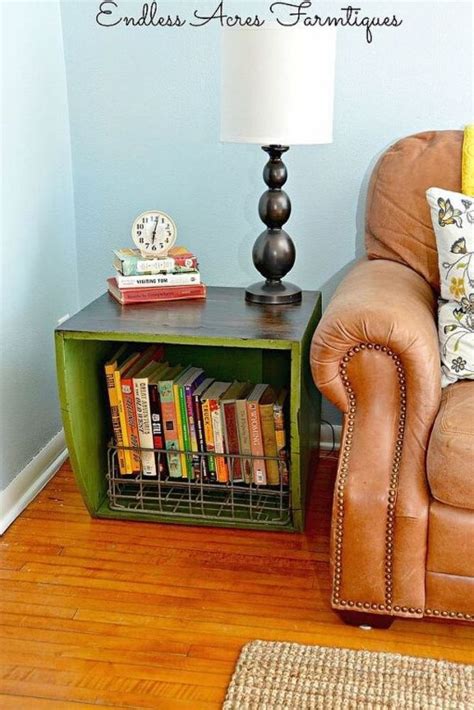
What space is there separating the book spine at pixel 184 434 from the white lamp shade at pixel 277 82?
2.04ft

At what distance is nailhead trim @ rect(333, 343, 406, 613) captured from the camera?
5.12 ft

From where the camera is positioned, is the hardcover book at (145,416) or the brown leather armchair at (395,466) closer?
the brown leather armchair at (395,466)

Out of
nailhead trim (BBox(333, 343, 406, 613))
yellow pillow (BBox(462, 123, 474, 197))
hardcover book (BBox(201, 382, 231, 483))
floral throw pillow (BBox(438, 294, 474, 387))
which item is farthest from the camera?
hardcover book (BBox(201, 382, 231, 483))

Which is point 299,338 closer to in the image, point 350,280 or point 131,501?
point 350,280

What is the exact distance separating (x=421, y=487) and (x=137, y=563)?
0.70 meters

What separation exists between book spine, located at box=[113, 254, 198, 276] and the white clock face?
0.04 metres

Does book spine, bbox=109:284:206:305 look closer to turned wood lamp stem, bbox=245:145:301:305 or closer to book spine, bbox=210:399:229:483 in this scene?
turned wood lamp stem, bbox=245:145:301:305

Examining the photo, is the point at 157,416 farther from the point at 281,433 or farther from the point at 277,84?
the point at 277,84

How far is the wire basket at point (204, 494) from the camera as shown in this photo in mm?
2035

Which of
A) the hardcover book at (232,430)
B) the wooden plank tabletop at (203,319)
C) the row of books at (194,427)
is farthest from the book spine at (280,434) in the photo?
the wooden plank tabletop at (203,319)

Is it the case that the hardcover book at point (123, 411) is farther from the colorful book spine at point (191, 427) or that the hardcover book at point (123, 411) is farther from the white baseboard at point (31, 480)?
the white baseboard at point (31, 480)

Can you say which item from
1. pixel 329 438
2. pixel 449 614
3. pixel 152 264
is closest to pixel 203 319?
pixel 152 264

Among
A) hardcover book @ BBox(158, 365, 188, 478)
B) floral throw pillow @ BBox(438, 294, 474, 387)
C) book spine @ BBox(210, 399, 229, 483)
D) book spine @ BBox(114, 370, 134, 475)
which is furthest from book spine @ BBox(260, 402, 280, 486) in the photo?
floral throw pillow @ BBox(438, 294, 474, 387)

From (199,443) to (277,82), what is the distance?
869mm
